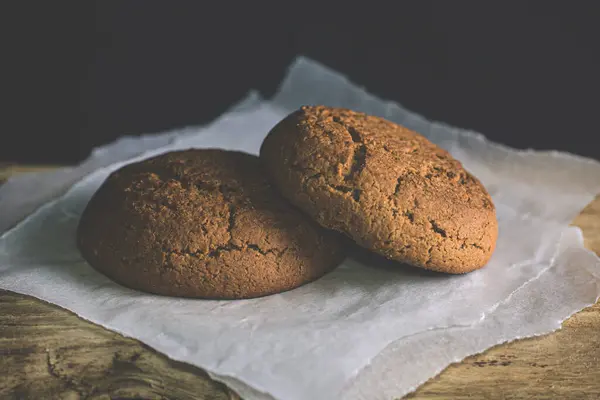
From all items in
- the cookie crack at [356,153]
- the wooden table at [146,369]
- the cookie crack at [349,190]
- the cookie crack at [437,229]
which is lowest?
the wooden table at [146,369]

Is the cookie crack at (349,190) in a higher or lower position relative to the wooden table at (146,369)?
higher

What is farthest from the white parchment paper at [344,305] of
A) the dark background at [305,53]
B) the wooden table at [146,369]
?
the dark background at [305,53]

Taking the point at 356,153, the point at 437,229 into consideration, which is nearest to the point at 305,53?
the point at 356,153

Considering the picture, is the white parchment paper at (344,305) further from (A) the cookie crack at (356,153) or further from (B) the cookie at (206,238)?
(A) the cookie crack at (356,153)

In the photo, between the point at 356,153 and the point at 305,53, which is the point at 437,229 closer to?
the point at 356,153

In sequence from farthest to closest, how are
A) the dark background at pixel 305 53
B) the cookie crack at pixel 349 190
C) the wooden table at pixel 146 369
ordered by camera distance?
the dark background at pixel 305 53 → the cookie crack at pixel 349 190 → the wooden table at pixel 146 369

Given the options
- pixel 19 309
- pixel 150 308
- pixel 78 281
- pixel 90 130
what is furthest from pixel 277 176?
pixel 90 130

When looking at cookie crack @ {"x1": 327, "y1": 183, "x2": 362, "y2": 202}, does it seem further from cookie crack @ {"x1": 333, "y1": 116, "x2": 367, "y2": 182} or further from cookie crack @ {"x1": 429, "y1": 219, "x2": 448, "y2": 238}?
cookie crack @ {"x1": 429, "y1": 219, "x2": 448, "y2": 238}
